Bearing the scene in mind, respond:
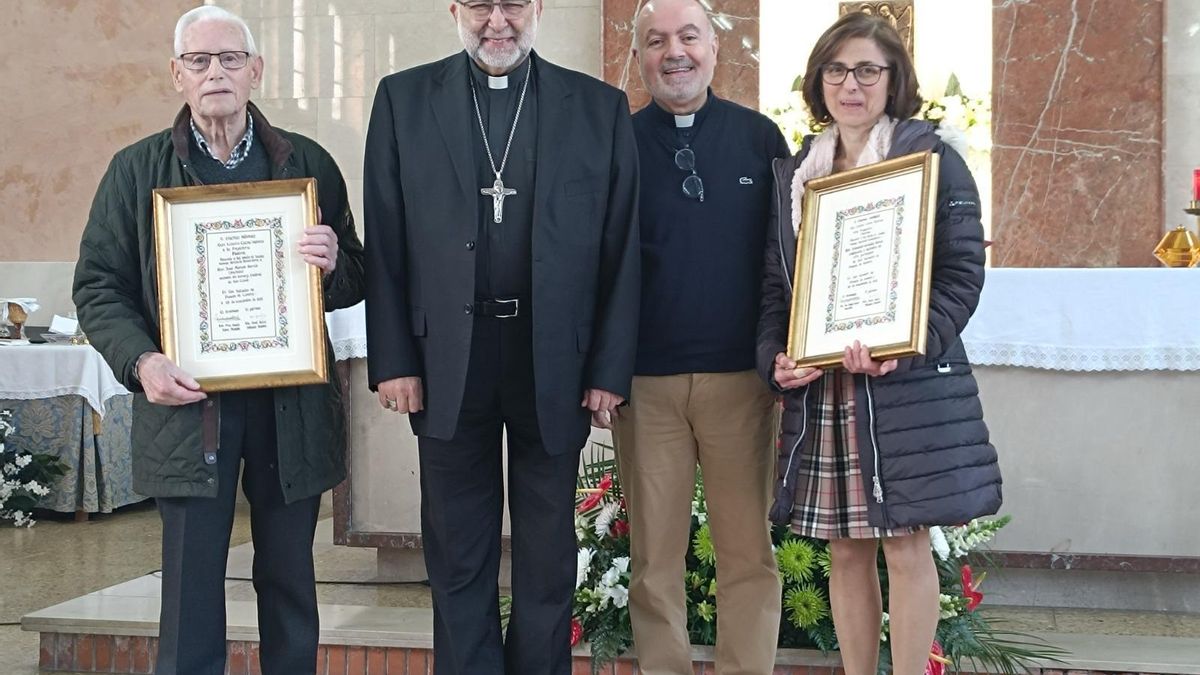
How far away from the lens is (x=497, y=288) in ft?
9.32

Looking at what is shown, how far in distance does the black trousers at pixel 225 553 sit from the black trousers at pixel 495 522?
30 cm

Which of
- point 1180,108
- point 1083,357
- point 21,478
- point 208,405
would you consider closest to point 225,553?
point 208,405

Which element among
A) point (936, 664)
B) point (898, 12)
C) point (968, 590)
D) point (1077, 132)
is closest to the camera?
point (936, 664)

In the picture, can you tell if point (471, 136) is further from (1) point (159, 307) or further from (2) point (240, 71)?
(1) point (159, 307)

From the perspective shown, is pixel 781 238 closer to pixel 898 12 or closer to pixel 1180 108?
pixel 898 12

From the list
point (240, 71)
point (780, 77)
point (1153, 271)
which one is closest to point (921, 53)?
point (780, 77)

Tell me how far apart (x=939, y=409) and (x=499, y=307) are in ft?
3.17

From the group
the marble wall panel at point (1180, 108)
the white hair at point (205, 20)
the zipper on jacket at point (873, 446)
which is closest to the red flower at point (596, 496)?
the zipper on jacket at point (873, 446)

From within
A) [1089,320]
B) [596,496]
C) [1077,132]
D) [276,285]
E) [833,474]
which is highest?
[1077,132]

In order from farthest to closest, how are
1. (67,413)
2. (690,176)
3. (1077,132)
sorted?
(1077,132) → (67,413) → (690,176)

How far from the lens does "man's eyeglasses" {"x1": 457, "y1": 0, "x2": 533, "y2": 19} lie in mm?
2789

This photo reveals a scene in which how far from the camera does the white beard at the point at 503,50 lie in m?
2.83

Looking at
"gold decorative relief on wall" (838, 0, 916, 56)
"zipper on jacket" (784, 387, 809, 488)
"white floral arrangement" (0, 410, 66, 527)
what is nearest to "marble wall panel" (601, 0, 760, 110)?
"gold decorative relief on wall" (838, 0, 916, 56)

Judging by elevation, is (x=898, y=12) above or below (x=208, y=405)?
above
